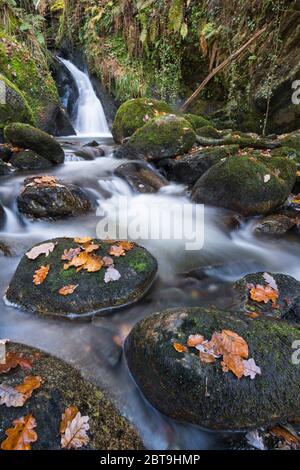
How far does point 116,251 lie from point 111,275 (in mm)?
340

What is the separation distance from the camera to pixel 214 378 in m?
2.13

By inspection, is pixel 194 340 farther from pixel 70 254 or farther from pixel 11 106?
pixel 11 106

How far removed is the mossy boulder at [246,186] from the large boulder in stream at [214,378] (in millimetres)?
3178

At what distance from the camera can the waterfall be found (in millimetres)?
12852

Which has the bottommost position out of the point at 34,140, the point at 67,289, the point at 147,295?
the point at 147,295

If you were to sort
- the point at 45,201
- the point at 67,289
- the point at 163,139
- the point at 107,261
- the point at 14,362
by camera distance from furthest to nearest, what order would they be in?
the point at 163,139, the point at 45,201, the point at 107,261, the point at 67,289, the point at 14,362

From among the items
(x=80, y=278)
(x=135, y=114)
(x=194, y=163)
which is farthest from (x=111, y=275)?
(x=135, y=114)

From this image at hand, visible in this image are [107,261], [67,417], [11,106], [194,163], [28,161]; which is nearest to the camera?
[67,417]

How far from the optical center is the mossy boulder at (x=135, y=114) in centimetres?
895

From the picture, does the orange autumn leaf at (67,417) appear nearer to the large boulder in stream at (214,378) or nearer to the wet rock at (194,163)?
the large boulder in stream at (214,378)

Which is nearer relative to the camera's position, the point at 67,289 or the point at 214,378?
the point at 214,378

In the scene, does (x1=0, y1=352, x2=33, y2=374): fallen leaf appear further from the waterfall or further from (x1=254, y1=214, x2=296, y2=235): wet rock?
the waterfall

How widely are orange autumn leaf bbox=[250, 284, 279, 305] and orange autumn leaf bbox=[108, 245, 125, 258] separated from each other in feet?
4.73

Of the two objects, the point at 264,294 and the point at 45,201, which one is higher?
the point at 45,201
